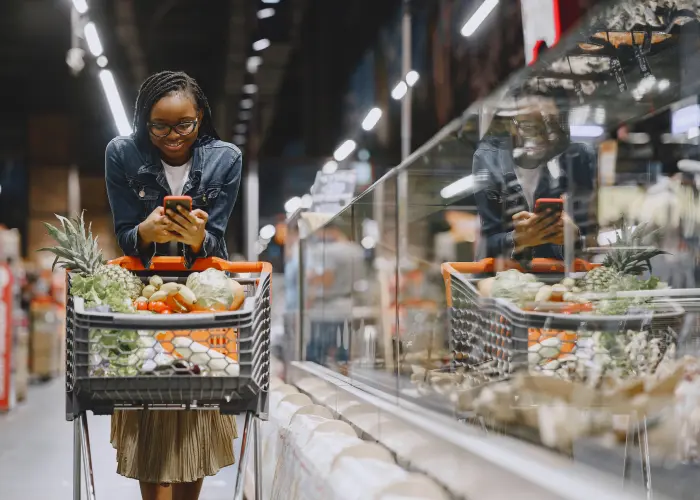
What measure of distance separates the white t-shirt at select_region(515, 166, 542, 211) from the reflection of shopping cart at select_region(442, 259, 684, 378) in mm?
132

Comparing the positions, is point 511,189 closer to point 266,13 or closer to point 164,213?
point 164,213

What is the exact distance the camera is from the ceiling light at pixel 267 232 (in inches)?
510

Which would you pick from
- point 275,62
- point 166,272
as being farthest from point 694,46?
point 275,62

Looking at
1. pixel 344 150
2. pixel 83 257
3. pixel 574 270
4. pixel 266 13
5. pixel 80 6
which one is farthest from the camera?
pixel 344 150

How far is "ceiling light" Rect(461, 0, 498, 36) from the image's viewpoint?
6316mm

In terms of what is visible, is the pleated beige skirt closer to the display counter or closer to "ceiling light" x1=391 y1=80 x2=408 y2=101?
the display counter

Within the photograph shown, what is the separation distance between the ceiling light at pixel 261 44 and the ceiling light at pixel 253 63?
10.5 inches

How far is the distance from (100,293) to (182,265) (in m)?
0.33

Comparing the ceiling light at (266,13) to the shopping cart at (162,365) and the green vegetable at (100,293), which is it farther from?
the shopping cart at (162,365)

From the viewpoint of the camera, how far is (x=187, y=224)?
2506 millimetres

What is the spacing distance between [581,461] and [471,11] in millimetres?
5576

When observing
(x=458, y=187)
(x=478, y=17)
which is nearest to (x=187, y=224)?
(x=458, y=187)

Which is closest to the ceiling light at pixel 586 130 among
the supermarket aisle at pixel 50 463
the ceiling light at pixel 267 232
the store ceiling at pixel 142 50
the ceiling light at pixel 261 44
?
the supermarket aisle at pixel 50 463

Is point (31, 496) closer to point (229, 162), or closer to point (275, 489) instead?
point (275, 489)
